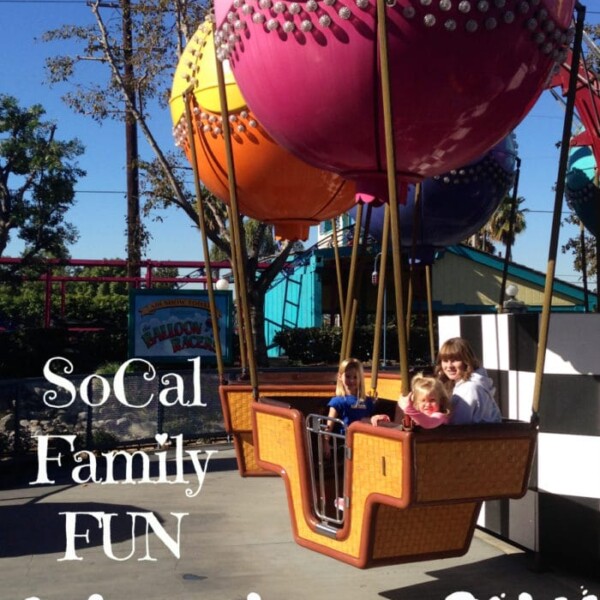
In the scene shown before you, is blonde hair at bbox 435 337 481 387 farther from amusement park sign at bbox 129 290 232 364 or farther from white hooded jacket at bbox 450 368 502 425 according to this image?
amusement park sign at bbox 129 290 232 364

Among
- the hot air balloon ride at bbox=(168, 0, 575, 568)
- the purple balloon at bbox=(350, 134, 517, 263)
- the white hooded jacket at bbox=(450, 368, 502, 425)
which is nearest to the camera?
the hot air balloon ride at bbox=(168, 0, 575, 568)

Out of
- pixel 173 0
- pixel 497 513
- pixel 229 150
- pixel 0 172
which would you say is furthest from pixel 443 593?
pixel 0 172

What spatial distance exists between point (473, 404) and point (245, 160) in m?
1.87

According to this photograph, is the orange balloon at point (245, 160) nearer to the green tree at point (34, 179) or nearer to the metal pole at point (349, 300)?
the metal pole at point (349, 300)

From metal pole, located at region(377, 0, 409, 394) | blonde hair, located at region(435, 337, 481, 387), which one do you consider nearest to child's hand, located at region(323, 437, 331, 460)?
blonde hair, located at region(435, 337, 481, 387)

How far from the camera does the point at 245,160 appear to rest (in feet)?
14.9

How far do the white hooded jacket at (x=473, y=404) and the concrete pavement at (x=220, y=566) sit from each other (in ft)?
4.30

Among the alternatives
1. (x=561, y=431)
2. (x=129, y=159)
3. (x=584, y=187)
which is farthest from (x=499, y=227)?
(x=561, y=431)

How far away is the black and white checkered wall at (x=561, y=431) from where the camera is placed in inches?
175

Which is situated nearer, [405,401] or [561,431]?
[405,401]

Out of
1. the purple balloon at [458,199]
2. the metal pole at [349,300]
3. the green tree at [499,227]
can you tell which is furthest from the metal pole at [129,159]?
the green tree at [499,227]

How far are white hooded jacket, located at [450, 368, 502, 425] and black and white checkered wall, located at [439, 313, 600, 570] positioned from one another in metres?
1.18

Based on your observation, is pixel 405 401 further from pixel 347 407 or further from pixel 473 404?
pixel 347 407

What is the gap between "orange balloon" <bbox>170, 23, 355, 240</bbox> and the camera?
14.7 feet
